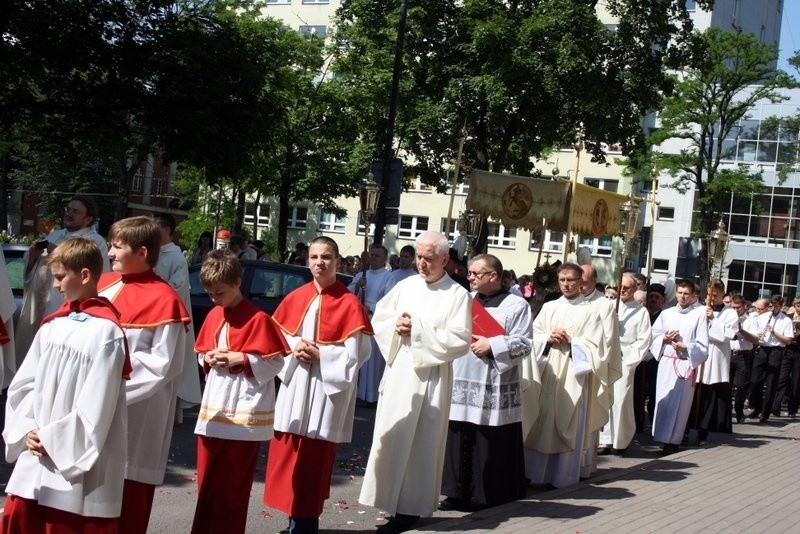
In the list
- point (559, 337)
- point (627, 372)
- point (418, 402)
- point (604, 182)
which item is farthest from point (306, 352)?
point (604, 182)

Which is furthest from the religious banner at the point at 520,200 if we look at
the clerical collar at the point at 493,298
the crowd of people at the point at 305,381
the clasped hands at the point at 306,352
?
the clasped hands at the point at 306,352

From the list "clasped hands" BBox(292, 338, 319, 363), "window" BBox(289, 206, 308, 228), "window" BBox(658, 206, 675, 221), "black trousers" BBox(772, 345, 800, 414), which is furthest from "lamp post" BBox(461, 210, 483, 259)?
"window" BBox(289, 206, 308, 228)

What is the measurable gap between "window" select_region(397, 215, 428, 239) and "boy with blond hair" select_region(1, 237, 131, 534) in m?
54.3

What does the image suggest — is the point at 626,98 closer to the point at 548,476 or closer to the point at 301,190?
the point at 301,190

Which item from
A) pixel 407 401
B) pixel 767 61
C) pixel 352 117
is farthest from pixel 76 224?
pixel 767 61

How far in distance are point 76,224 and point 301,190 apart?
2835 centimetres

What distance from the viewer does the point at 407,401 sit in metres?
7.46

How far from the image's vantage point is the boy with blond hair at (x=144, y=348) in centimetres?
520

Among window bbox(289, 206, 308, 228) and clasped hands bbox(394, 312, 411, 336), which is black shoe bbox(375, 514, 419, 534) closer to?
clasped hands bbox(394, 312, 411, 336)

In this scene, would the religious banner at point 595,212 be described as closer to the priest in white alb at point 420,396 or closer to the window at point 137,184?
the priest in white alb at point 420,396

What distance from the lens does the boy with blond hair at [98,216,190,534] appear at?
520 centimetres

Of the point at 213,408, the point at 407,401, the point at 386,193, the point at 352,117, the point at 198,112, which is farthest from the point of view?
the point at 352,117

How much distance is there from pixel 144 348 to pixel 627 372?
8139 mm

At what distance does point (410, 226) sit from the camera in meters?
59.1
